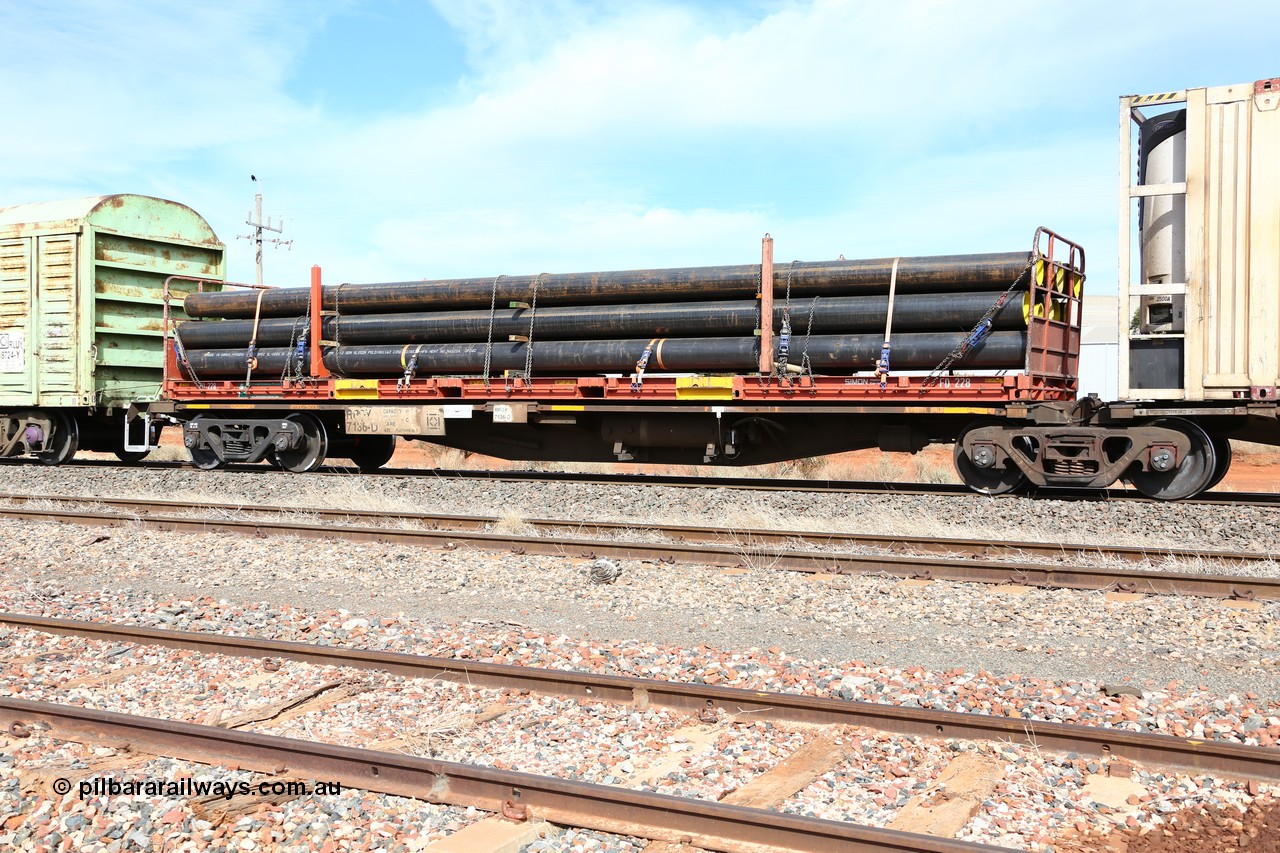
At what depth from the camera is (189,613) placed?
698 cm

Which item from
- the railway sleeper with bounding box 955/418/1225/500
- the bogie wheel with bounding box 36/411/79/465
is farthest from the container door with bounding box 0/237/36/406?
the railway sleeper with bounding box 955/418/1225/500

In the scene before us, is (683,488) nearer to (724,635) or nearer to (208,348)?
(724,635)

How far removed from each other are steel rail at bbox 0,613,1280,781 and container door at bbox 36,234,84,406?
11.6 m

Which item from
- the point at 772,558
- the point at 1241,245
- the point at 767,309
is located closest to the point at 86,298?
the point at 767,309

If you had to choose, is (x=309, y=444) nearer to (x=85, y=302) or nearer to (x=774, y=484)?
(x=85, y=302)

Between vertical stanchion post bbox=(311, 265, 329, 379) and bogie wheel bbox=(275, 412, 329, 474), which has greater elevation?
vertical stanchion post bbox=(311, 265, 329, 379)

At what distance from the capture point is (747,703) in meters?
4.78

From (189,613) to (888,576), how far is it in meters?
5.02

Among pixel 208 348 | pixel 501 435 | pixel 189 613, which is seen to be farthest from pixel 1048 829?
pixel 208 348

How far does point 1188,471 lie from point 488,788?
9418 mm

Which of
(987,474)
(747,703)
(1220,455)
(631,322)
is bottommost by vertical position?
(747,703)

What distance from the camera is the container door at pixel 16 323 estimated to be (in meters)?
16.5

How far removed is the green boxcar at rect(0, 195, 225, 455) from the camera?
53.1 ft

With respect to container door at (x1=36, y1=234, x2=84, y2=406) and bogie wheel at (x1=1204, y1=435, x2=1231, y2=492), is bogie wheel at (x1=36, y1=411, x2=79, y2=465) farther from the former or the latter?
bogie wheel at (x1=1204, y1=435, x2=1231, y2=492)
